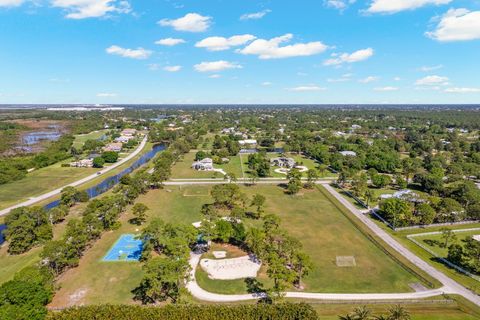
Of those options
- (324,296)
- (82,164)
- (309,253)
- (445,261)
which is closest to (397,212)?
(445,261)

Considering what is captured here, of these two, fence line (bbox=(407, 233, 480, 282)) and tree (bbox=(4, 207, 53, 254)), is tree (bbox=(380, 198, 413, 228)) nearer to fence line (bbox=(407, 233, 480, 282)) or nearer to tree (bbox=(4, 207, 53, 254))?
fence line (bbox=(407, 233, 480, 282))

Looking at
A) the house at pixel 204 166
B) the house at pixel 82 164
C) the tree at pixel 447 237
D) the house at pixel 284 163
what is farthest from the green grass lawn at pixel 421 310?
the house at pixel 82 164

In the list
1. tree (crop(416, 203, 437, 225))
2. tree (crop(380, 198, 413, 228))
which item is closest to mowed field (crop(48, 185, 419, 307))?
tree (crop(380, 198, 413, 228))

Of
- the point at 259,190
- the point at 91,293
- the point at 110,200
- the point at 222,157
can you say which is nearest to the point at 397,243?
the point at 259,190

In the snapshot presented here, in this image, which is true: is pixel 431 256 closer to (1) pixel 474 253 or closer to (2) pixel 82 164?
(1) pixel 474 253

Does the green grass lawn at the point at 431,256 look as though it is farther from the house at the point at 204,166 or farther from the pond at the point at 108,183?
the pond at the point at 108,183
